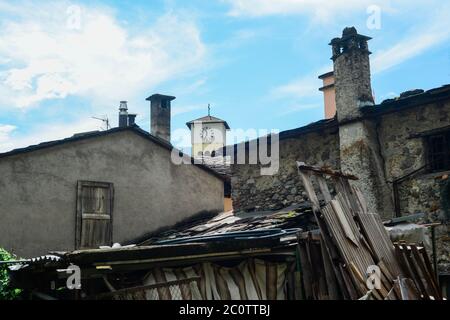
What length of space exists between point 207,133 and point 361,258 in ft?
66.6

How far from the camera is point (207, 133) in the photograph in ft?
88.6

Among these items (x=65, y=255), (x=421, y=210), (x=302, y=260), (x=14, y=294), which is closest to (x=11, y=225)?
(x=14, y=294)

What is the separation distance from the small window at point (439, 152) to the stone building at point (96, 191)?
6260 millimetres

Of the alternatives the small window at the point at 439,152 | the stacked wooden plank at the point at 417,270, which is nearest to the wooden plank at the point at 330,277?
the stacked wooden plank at the point at 417,270

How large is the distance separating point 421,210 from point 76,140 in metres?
7.43

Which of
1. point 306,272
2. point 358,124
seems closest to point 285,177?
point 358,124

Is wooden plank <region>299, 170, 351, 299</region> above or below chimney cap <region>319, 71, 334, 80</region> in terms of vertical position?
below

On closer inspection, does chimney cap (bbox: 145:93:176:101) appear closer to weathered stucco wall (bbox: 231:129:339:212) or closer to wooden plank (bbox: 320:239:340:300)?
weathered stucco wall (bbox: 231:129:339:212)

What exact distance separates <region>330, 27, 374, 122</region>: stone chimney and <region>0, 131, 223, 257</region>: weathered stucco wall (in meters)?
4.85

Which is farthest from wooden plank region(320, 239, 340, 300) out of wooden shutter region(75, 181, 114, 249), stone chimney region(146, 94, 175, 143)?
stone chimney region(146, 94, 175, 143)

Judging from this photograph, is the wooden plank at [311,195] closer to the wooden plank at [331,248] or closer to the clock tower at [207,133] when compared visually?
the wooden plank at [331,248]

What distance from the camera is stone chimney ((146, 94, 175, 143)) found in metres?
17.6
